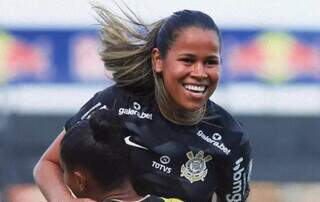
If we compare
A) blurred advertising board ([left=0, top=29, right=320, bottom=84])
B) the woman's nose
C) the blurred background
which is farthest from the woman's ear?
blurred advertising board ([left=0, top=29, right=320, bottom=84])

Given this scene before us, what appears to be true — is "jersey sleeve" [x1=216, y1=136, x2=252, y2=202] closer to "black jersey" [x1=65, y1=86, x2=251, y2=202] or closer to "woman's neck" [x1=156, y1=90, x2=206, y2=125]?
"black jersey" [x1=65, y1=86, x2=251, y2=202]

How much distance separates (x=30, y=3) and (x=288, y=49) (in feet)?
9.16

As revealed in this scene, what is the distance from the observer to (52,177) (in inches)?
211

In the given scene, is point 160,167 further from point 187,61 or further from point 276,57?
point 276,57

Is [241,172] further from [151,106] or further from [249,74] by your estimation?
[249,74]

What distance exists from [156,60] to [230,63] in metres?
8.87

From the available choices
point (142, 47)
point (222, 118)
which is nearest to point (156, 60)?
point (142, 47)

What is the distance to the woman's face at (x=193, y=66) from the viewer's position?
5.06m

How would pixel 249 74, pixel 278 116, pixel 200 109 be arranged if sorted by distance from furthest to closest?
A: pixel 249 74, pixel 278 116, pixel 200 109

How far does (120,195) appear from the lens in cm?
490

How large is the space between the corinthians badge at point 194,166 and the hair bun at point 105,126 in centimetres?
30

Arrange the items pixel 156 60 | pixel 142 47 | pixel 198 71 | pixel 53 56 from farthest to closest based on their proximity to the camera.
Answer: pixel 53 56
pixel 142 47
pixel 156 60
pixel 198 71

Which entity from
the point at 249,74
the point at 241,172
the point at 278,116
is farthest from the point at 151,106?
the point at 249,74

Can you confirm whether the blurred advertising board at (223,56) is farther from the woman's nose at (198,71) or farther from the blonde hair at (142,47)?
the woman's nose at (198,71)
